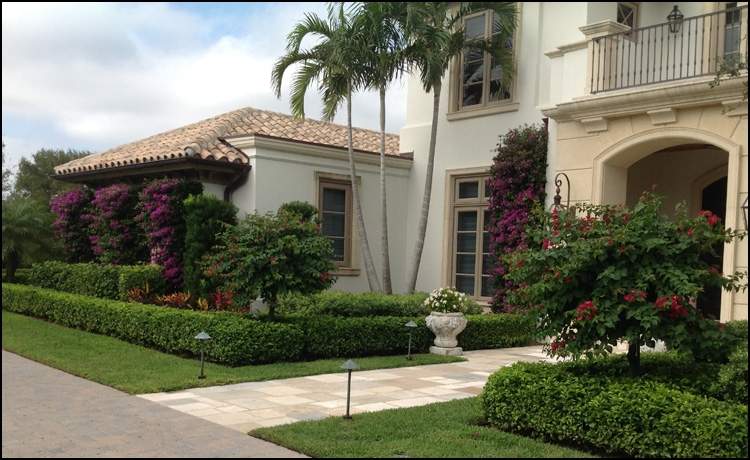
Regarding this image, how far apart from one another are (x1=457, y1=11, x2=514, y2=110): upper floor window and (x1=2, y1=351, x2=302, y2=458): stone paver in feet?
32.4

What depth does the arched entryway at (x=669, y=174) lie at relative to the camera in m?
12.1

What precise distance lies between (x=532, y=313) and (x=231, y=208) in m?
8.23

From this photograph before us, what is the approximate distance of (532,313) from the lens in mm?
6902

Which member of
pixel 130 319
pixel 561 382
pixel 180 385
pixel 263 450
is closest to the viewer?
Result: pixel 263 450

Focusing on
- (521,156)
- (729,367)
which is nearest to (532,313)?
(729,367)

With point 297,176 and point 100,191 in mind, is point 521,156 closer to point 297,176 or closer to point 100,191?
point 297,176

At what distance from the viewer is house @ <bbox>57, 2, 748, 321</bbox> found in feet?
37.1

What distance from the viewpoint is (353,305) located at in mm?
12273

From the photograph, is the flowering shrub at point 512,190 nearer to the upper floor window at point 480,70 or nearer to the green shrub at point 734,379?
the upper floor window at point 480,70

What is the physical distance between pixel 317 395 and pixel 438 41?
7.87 metres

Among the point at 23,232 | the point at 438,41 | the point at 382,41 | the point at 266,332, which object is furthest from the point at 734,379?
the point at 23,232

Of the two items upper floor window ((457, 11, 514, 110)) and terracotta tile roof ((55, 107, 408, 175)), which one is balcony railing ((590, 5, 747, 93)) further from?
terracotta tile roof ((55, 107, 408, 175))

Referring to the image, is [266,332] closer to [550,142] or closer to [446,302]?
[446,302]

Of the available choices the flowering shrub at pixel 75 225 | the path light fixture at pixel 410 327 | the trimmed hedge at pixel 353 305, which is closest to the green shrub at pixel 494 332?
the trimmed hedge at pixel 353 305
